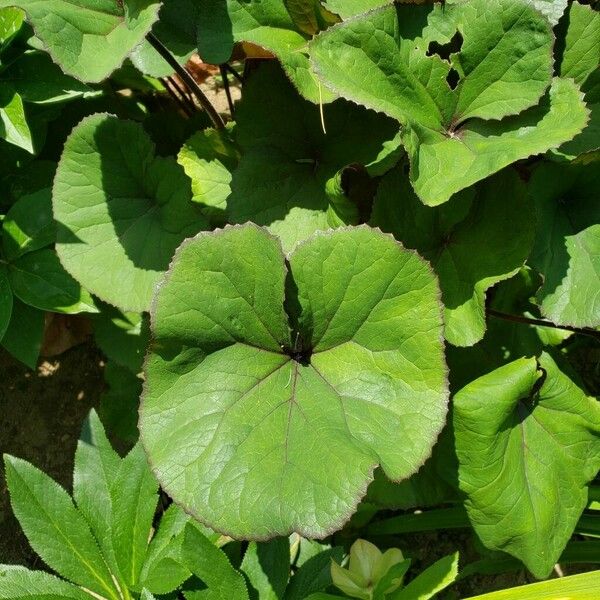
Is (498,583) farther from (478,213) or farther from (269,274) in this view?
(269,274)

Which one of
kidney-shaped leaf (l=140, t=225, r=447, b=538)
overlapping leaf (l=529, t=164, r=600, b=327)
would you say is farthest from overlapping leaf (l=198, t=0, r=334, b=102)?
overlapping leaf (l=529, t=164, r=600, b=327)

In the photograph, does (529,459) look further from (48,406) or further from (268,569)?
(48,406)

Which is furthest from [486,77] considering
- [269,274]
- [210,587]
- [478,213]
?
[210,587]

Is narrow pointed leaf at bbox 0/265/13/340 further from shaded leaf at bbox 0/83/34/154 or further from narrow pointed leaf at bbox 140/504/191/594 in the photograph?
narrow pointed leaf at bbox 140/504/191/594

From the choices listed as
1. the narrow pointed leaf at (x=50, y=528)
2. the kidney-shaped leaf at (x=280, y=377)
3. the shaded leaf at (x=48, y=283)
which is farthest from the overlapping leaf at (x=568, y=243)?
the narrow pointed leaf at (x=50, y=528)

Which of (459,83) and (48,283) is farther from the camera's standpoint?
(48,283)

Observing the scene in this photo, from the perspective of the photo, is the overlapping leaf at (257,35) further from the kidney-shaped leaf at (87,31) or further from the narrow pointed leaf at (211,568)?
the narrow pointed leaf at (211,568)

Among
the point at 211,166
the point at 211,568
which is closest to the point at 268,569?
the point at 211,568
